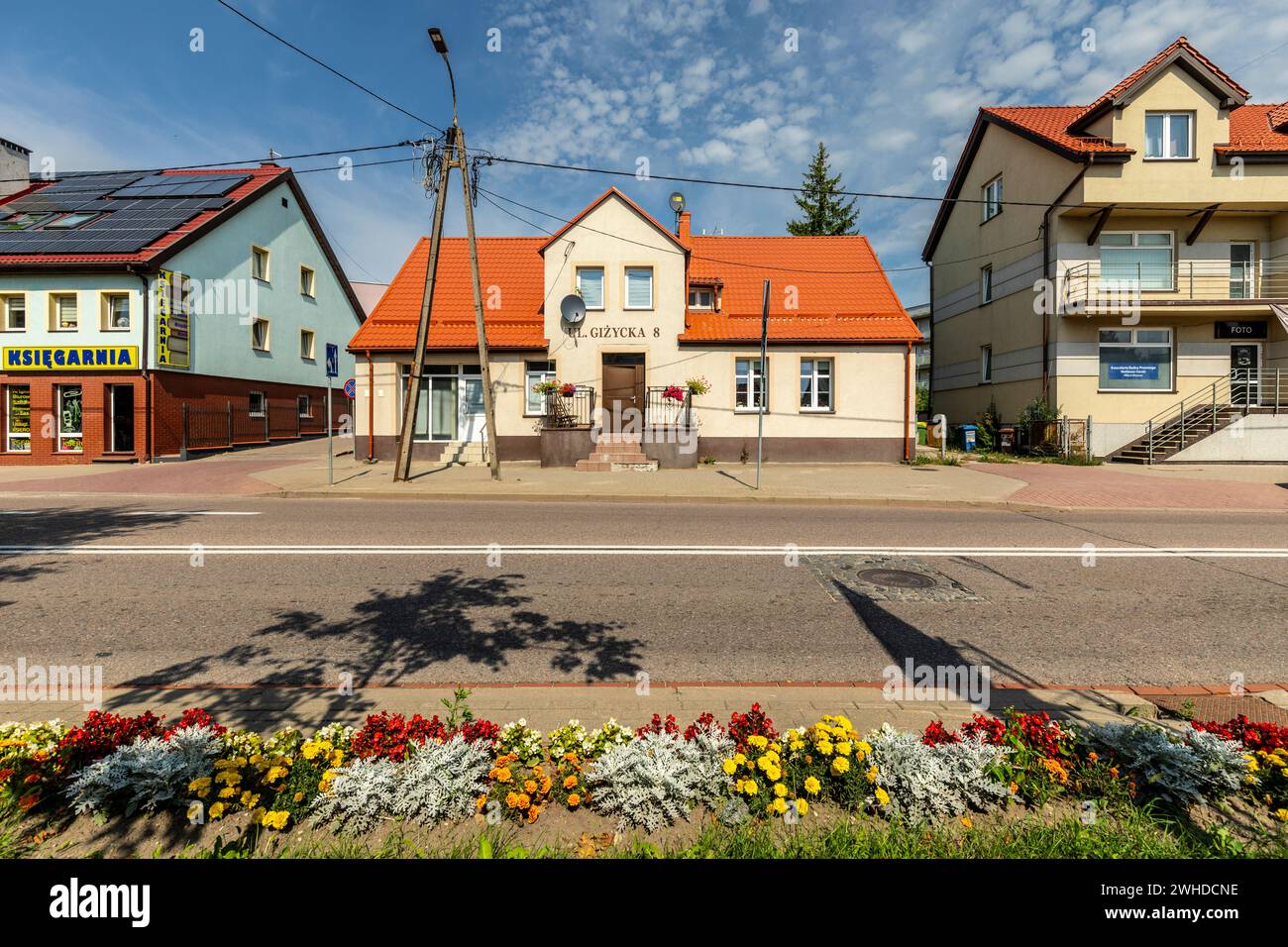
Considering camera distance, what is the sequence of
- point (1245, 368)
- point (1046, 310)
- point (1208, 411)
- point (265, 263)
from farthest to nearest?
point (265, 263) → point (1046, 310) → point (1245, 368) → point (1208, 411)

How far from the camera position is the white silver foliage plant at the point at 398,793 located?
239 centimetres

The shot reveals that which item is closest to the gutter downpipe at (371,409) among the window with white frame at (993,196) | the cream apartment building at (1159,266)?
the cream apartment building at (1159,266)

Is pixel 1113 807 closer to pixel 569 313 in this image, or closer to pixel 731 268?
pixel 569 313

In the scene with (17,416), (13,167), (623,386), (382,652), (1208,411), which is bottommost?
(382,652)

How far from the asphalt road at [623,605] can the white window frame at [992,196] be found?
64.1ft

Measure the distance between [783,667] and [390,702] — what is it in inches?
104

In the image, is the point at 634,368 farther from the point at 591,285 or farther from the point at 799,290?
the point at 799,290

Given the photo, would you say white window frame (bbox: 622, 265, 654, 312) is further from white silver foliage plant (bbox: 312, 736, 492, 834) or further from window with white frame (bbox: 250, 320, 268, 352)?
white silver foliage plant (bbox: 312, 736, 492, 834)

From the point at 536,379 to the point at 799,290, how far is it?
10404 millimetres

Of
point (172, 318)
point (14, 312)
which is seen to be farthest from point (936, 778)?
point (14, 312)

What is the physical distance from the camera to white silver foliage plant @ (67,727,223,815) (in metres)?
2.40

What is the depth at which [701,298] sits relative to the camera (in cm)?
2203

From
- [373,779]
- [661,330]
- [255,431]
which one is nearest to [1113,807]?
[373,779]

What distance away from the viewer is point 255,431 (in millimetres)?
26109
